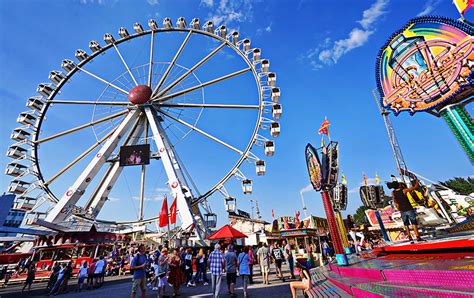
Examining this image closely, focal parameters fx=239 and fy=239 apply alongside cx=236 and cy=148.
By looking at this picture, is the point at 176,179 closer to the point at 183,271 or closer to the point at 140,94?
the point at 183,271

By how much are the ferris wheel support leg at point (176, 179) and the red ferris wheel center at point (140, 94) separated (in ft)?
2.85

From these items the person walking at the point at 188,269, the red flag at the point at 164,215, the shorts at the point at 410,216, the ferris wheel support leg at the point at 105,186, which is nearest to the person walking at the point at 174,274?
the person walking at the point at 188,269

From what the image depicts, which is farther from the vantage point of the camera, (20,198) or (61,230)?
(20,198)

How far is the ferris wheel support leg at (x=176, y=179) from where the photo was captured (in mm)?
15502

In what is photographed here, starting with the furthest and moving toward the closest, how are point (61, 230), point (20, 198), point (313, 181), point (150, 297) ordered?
point (20, 198) < point (61, 230) < point (313, 181) < point (150, 297)

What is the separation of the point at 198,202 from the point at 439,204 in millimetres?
14571

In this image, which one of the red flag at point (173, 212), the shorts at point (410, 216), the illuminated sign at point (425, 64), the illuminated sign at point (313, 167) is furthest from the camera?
the red flag at point (173, 212)

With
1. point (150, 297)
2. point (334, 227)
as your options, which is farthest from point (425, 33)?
point (150, 297)

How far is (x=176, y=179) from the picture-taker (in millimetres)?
16703

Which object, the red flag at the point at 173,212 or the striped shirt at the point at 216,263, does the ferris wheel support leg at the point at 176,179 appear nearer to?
Answer: the red flag at the point at 173,212

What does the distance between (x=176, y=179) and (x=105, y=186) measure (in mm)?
8103

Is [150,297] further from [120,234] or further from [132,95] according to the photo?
[132,95]

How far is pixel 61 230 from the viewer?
17047mm

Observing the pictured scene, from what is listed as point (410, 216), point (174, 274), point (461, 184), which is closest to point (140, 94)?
point (174, 274)
